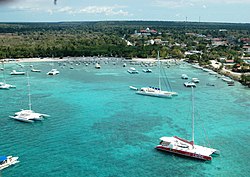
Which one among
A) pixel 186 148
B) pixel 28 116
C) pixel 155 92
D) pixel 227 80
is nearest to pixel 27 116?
pixel 28 116

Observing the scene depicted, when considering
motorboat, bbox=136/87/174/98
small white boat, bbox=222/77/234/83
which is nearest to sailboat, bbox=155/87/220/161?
motorboat, bbox=136/87/174/98

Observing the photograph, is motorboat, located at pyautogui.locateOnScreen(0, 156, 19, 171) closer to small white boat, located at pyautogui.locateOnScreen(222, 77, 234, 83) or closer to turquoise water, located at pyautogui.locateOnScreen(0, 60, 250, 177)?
turquoise water, located at pyautogui.locateOnScreen(0, 60, 250, 177)

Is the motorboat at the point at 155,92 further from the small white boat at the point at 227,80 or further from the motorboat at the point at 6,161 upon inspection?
the motorboat at the point at 6,161

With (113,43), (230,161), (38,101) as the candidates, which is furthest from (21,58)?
(230,161)

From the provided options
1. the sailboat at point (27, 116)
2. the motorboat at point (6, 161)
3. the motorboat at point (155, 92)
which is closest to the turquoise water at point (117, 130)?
the motorboat at point (6, 161)

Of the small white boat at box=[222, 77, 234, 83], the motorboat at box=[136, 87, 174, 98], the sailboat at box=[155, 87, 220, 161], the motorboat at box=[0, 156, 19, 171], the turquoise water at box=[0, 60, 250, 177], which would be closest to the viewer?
the motorboat at box=[0, 156, 19, 171]

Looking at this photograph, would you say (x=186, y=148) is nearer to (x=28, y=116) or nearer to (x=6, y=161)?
(x=6, y=161)

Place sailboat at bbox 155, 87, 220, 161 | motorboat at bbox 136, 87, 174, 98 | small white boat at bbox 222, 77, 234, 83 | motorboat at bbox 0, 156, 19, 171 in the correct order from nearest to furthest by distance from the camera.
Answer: motorboat at bbox 0, 156, 19, 171 < sailboat at bbox 155, 87, 220, 161 < motorboat at bbox 136, 87, 174, 98 < small white boat at bbox 222, 77, 234, 83
